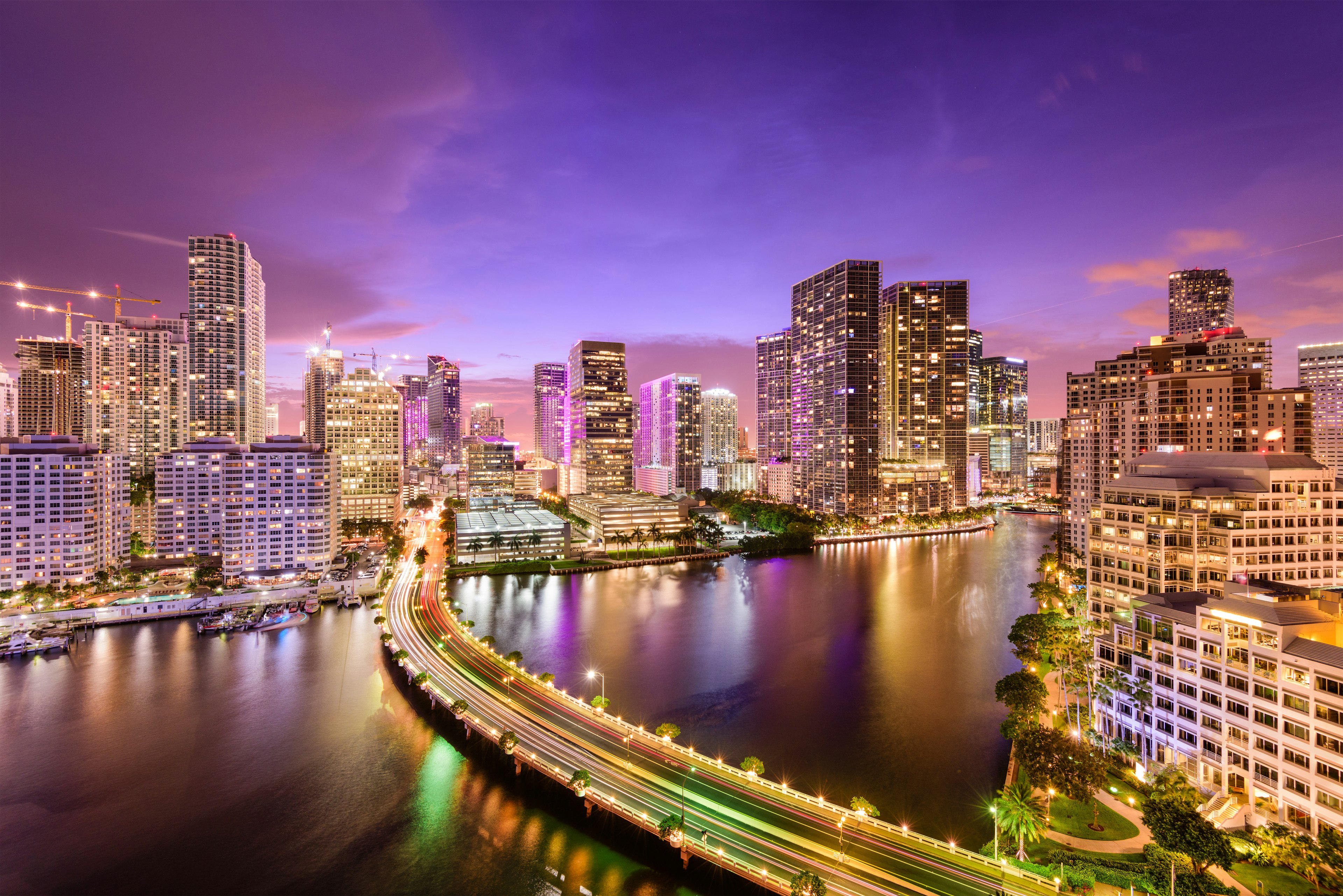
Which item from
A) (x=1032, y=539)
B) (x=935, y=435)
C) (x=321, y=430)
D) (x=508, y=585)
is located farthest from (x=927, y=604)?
(x=321, y=430)

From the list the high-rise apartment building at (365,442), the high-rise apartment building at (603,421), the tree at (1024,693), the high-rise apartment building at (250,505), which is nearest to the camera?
the tree at (1024,693)

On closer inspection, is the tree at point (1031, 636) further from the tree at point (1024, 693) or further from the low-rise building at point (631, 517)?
the low-rise building at point (631, 517)

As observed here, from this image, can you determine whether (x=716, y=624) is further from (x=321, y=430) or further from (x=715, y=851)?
(x=321, y=430)

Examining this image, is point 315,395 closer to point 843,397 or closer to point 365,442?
point 365,442

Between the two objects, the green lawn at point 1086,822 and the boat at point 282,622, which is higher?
the green lawn at point 1086,822

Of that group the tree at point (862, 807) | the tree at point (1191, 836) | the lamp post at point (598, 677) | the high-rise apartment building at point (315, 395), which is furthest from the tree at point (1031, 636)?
the high-rise apartment building at point (315, 395)

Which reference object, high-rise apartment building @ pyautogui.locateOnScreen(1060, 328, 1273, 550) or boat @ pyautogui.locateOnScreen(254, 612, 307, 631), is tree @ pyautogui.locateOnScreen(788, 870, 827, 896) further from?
boat @ pyautogui.locateOnScreen(254, 612, 307, 631)
